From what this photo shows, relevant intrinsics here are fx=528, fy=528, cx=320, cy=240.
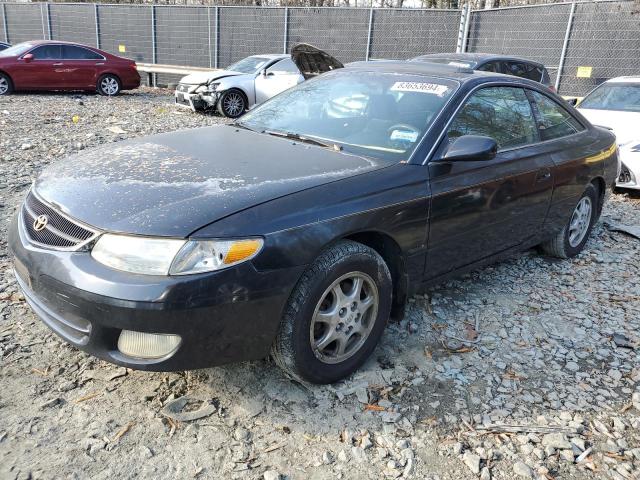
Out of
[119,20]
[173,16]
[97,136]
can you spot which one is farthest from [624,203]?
[119,20]

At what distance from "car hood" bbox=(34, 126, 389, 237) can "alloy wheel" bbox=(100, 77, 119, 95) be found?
1289 cm

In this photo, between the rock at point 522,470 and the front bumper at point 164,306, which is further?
the rock at point 522,470

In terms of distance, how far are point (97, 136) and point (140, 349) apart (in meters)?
7.03

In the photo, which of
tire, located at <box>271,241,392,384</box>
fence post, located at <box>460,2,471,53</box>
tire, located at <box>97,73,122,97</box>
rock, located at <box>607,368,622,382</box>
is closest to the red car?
tire, located at <box>97,73,122,97</box>

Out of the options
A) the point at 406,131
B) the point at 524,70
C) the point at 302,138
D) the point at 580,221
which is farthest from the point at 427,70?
the point at 524,70

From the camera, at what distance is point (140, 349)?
228cm

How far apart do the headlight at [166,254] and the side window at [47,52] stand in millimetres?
13911

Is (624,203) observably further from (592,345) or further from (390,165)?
(390,165)

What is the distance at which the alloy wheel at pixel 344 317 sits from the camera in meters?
2.67

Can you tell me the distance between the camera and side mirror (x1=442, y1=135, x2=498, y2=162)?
2.98 metres

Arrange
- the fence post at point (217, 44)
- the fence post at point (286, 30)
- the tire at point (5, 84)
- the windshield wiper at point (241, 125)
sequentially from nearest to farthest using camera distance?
the windshield wiper at point (241, 125) → the tire at point (5, 84) → the fence post at point (286, 30) → the fence post at point (217, 44)

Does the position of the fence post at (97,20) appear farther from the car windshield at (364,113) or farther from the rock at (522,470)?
the rock at (522,470)

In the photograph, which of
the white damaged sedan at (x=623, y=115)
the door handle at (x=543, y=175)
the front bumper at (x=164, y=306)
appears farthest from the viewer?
the white damaged sedan at (x=623, y=115)

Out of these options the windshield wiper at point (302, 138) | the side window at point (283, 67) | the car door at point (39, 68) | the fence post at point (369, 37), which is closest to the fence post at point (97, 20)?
the car door at point (39, 68)
